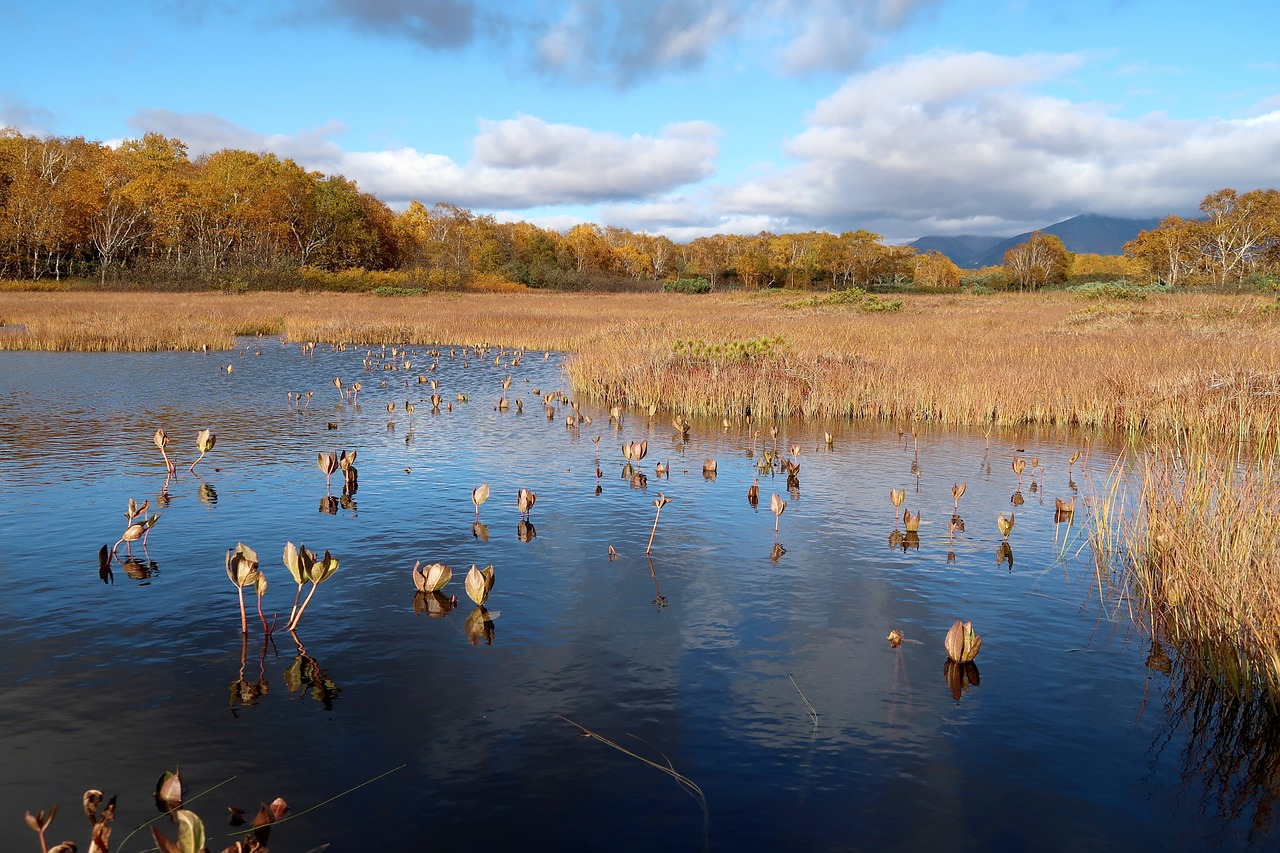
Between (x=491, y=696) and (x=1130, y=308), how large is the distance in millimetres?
29099

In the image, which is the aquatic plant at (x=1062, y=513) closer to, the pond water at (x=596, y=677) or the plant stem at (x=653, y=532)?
the pond water at (x=596, y=677)

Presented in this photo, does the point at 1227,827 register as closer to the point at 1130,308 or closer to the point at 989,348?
the point at 989,348

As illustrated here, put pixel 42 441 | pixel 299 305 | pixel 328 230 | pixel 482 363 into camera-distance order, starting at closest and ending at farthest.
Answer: pixel 42 441
pixel 482 363
pixel 299 305
pixel 328 230

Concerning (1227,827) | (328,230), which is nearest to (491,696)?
(1227,827)

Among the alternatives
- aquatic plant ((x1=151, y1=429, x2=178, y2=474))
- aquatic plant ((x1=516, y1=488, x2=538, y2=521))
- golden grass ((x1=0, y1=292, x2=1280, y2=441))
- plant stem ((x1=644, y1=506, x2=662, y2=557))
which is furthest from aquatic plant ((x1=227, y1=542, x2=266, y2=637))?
golden grass ((x1=0, y1=292, x2=1280, y2=441))

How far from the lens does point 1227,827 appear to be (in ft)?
12.2

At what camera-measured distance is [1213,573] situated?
207 inches

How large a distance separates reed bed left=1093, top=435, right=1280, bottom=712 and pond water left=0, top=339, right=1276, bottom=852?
31 centimetres

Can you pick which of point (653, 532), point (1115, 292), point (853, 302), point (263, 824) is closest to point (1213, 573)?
point (653, 532)

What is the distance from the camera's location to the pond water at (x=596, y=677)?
12.3 ft

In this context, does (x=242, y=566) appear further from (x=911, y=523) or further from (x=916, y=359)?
(x=916, y=359)

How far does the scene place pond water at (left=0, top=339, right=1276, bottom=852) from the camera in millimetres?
3742

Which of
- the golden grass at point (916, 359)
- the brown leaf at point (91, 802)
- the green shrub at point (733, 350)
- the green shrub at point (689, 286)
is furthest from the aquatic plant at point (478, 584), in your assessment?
the green shrub at point (689, 286)

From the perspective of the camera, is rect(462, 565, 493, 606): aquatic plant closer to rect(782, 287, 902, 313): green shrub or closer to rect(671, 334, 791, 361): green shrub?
rect(671, 334, 791, 361): green shrub
